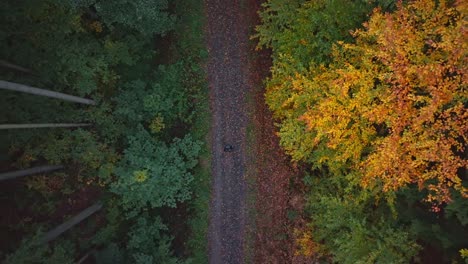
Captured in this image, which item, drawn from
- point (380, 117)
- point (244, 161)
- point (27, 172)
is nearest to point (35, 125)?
point (27, 172)

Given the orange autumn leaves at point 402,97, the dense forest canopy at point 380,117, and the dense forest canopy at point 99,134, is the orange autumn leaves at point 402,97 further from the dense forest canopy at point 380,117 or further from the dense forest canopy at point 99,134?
the dense forest canopy at point 99,134

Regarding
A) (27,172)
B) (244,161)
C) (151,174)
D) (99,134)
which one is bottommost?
(27,172)

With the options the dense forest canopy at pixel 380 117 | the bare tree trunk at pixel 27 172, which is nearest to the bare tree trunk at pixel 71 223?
the bare tree trunk at pixel 27 172

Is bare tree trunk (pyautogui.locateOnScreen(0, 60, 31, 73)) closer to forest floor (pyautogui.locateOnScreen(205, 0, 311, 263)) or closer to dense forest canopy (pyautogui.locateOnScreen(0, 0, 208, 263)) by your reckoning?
dense forest canopy (pyautogui.locateOnScreen(0, 0, 208, 263))

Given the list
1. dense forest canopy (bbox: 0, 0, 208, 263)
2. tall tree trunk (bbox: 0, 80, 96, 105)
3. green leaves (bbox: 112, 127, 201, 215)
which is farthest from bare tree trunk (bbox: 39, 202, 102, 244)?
tall tree trunk (bbox: 0, 80, 96, 105)

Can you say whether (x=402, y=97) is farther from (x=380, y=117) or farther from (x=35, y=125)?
(x=35, y=125)
